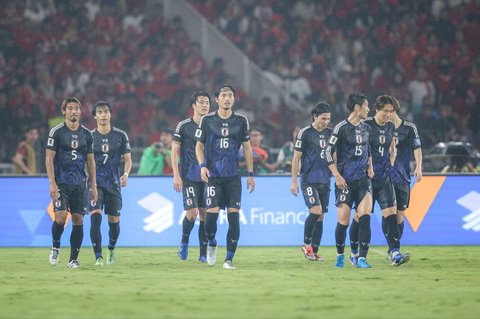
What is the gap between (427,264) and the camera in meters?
14.2

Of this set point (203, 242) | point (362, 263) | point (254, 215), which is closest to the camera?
point (362, 263)

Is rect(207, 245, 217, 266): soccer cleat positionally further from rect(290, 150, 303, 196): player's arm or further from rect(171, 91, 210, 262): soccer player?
rect(290, 150, 303, 196): player's arm

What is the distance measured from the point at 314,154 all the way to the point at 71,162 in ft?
13.1

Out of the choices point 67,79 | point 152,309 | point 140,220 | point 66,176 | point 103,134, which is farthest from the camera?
point 67,79

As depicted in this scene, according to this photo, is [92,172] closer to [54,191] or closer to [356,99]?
[54,191]

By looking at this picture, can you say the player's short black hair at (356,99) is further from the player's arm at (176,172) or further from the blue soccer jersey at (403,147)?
the player's arm at (176,172)

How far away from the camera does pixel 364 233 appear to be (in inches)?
526

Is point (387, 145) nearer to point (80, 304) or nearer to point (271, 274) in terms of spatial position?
point (271, 274)

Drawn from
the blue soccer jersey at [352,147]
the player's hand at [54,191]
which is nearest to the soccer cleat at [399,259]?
the blue soccer jersey at [352,147]

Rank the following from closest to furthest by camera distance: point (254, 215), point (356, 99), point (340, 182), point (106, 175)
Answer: point (340, 182), point (356, 99), point (106, 175), point (254, 215)

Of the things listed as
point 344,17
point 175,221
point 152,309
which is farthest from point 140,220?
point 344,17

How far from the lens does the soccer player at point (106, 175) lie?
47.3 feet

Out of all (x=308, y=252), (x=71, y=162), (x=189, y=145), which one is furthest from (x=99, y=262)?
(x=308, y=252)

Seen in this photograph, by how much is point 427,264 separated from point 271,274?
279cm
